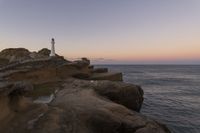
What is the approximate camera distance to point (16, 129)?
28.7 feet

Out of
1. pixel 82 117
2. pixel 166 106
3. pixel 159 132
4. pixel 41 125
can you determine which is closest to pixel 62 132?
pixel 41 125

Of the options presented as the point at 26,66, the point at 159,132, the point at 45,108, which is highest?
the point at 26,66

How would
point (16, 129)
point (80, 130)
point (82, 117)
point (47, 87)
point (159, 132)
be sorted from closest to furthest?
1. point (16, 129)
2. point (80, 130)
3. point (82, 117)
4. point (159, 132)
5. point (47, 87)

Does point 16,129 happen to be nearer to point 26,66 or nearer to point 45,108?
point 45,108

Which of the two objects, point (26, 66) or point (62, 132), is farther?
point (26, 66)

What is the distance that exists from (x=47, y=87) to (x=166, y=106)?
13.6m

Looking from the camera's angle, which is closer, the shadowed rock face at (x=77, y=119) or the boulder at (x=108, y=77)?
the shadowed rock face at (x=77, y=119)

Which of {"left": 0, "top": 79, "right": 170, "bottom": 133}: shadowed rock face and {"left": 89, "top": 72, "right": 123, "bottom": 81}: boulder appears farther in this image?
{"left": 89, "top": 72, "right": 123, "bottom": 81}: boulder

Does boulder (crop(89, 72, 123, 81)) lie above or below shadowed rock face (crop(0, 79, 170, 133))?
above

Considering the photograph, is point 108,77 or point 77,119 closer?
point 77,119

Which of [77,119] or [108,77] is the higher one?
[108,77]

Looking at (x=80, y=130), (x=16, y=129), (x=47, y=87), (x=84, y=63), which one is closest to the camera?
(x=16, y=129)

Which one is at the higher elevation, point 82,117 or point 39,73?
point 39,73

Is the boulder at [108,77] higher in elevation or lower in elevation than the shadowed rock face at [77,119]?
higher
